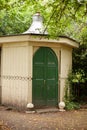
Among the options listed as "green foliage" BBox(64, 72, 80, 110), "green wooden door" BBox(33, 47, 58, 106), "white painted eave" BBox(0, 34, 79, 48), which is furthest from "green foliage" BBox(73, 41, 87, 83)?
"green wooden door" BBox(33, 47, 58, 106)

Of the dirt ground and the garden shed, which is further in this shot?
the garden shed

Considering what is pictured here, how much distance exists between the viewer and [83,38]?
1388cm

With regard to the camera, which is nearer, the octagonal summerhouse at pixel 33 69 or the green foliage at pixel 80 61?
the octagonal summerhouse at pixel 33 69

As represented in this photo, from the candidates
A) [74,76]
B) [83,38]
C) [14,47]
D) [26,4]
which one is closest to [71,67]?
[74,76]

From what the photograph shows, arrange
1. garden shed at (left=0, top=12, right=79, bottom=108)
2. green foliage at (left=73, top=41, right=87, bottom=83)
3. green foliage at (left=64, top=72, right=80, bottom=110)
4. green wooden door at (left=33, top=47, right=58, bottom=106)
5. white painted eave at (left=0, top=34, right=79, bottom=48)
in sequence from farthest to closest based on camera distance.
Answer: green foliage at (left=73, top=41, right=87, bottom=83) → green foliage at (left=64, top=72, right=80, bottom=110) → green wooden door at (left=33, top=47, right=58, bottom=106) → garden shed at (left=0, top=12, right=79, bottom=108) → white painted eave at (left=0, top=34, right=79, bottom=48)

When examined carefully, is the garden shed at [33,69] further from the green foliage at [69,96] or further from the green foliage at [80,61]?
the green foliage at [80,61]

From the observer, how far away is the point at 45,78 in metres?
12.4

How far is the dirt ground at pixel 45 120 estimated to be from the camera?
9.21 m

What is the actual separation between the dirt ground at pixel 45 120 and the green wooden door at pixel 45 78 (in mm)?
823

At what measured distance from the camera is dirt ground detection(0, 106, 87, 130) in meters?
9.21

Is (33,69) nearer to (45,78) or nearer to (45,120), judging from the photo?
(45,78)

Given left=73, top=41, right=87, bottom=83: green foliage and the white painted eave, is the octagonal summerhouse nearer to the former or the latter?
the white painted eave

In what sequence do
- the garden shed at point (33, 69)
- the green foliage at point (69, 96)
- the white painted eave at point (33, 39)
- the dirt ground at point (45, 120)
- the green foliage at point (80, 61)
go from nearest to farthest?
the dirt ground at point (45, 120) → the white painted eave at point (33, 39) → the garden shed at point (33, 69) → the green foliage at point (69, 96) → the green foliage at point (80, 61)

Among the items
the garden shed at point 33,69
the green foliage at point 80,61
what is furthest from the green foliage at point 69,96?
the green foliage at point 80,61
